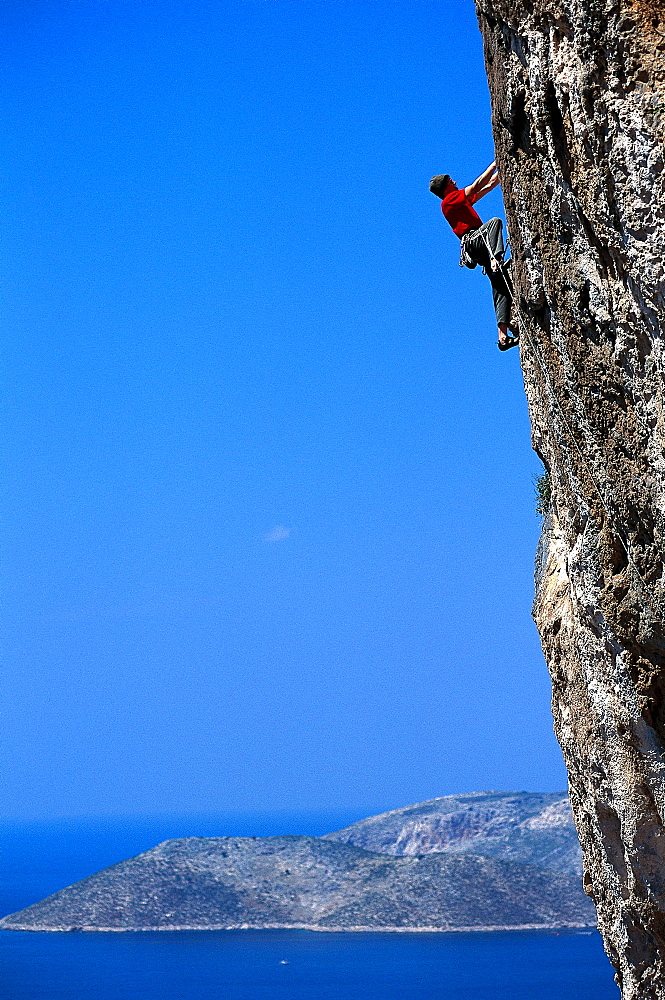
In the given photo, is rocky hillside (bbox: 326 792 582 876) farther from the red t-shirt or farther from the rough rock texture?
the red t-shirt

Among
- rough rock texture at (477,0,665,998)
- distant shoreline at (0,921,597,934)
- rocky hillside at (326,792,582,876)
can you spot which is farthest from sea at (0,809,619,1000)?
rough rock texture at (477,0,665,998)

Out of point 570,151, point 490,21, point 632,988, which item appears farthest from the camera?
point 632,988

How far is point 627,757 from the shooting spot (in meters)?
6.54

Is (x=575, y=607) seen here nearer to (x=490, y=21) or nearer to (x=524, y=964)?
(x=490, y=21)

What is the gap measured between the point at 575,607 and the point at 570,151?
2882mm

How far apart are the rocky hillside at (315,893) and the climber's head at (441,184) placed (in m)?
40.2

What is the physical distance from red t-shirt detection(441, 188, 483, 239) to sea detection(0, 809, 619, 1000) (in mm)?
34105

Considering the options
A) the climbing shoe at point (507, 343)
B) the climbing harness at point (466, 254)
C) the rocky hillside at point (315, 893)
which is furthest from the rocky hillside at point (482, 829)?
the climbing harness at point (466, 254)

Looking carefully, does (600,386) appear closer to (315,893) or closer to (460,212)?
(460,212)

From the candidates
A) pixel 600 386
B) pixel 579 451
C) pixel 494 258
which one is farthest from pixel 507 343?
pixel 600 386

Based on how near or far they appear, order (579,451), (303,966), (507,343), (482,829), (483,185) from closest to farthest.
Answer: (579,451), (483,185), (507,343), (303,966), (482,829)

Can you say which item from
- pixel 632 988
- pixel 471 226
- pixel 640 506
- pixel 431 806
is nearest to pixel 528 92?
pixel 471 226

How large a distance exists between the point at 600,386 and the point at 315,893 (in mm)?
43084

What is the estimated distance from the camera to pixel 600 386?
220 inches
